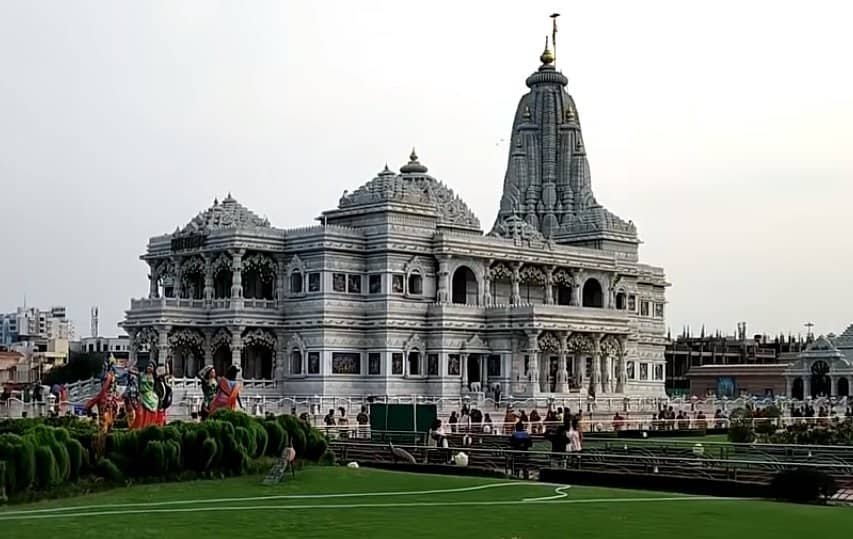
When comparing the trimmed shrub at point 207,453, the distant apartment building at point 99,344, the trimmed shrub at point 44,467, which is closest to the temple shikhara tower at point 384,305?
the trimmed shrub at point 207,453

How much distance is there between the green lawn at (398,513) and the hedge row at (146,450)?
708 mm

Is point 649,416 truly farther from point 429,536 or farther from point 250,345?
point 429,536

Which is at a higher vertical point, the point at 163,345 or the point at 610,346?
the point at 610,346

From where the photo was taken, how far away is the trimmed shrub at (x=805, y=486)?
2591 cm

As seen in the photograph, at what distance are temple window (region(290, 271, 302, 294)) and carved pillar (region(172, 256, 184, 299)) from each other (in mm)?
6981

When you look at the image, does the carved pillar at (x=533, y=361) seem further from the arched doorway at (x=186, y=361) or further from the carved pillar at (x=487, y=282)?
the arched doorway at (x=186, y=361)

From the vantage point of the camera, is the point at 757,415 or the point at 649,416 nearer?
the point at 757,415

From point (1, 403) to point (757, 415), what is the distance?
31.7 m

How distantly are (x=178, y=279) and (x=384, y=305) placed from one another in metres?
12.5

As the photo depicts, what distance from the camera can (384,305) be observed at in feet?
243

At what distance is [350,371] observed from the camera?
7369cm

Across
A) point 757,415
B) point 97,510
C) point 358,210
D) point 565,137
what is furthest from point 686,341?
point 97,510

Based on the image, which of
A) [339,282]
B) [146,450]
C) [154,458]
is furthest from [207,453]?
[339,282]

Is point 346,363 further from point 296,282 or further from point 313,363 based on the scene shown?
point 296,282
